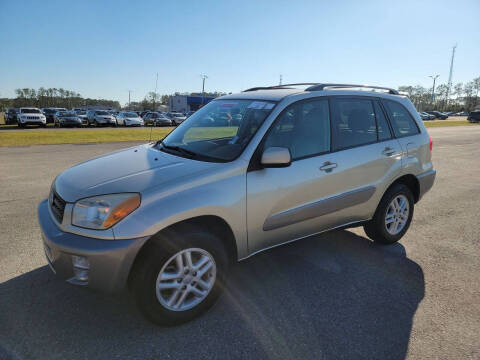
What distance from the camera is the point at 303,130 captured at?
325 cm

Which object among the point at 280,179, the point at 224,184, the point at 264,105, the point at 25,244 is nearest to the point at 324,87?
the point at 264,105

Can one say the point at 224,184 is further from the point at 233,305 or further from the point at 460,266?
the point at 460,266

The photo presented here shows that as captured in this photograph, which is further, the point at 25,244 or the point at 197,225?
the point at 25,244

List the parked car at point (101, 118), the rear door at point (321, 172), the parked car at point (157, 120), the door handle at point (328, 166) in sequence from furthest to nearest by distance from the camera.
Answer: the parked car at point (157, 120) < the parked car at point (101, 118) < the door handle at point (328, 166) < the rear door at point (321, 172)

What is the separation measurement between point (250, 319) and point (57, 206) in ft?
5.74

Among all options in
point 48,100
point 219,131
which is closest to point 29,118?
point 219,131

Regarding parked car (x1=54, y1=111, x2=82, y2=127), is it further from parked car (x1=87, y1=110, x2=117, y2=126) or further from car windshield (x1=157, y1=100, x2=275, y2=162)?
car windshield (x1=157, y1=100, x2=275, y2=162)

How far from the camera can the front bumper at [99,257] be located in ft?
7.34

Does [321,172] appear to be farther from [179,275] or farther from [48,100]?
[48,100]

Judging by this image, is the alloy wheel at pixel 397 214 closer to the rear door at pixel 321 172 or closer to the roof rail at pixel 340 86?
the rear door at pixel 321 172

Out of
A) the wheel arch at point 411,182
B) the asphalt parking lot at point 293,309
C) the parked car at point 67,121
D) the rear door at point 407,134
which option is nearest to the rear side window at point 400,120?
the rear door at point 407,134

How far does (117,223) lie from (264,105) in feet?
5.69

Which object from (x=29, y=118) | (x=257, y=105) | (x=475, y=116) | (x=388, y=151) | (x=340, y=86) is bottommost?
(x=388, y=151)

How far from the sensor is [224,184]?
265 cm
